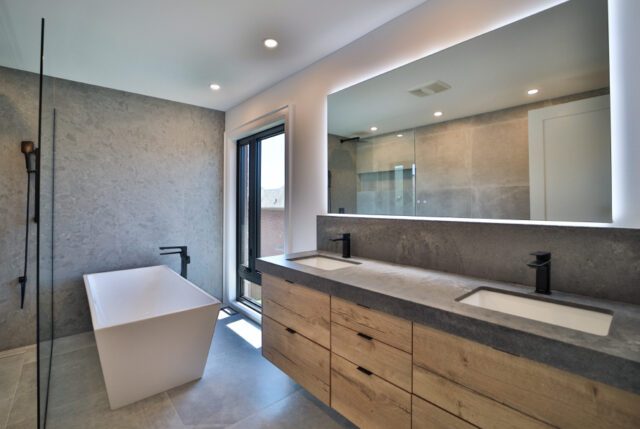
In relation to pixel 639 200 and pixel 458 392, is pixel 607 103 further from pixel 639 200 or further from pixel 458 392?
pixel 458 392

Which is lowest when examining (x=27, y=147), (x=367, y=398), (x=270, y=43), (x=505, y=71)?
(x=367, y=398)

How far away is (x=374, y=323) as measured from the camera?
1.37m

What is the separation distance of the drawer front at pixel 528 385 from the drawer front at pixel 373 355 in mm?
90

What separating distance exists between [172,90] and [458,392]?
3.69 metres

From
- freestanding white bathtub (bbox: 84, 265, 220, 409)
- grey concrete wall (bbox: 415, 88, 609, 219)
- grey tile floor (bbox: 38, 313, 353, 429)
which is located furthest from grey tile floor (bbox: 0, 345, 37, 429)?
grey concrete wall (bbox: 415, 88, 609, 219)

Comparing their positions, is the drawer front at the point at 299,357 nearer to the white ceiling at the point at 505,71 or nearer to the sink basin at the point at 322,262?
the sink basin at the point at 322,262

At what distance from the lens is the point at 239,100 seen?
11.8 feet

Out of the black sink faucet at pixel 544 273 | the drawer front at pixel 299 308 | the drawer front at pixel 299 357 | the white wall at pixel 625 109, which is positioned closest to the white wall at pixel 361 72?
the white wall at pixel 625 109

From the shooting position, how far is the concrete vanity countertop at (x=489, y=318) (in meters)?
0.79

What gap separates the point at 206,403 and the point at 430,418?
63.9 inches

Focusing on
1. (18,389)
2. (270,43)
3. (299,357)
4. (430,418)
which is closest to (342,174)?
(270,43)

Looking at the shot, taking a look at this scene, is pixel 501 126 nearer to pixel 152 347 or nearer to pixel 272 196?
pixel 272 196

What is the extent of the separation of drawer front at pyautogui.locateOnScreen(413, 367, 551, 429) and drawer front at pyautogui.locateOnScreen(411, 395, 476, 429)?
0.07 ft

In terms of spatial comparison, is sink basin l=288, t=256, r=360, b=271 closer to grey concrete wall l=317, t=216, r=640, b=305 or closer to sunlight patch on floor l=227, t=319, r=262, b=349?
grey concrete wall l=317, t=216, r=640, b=305
